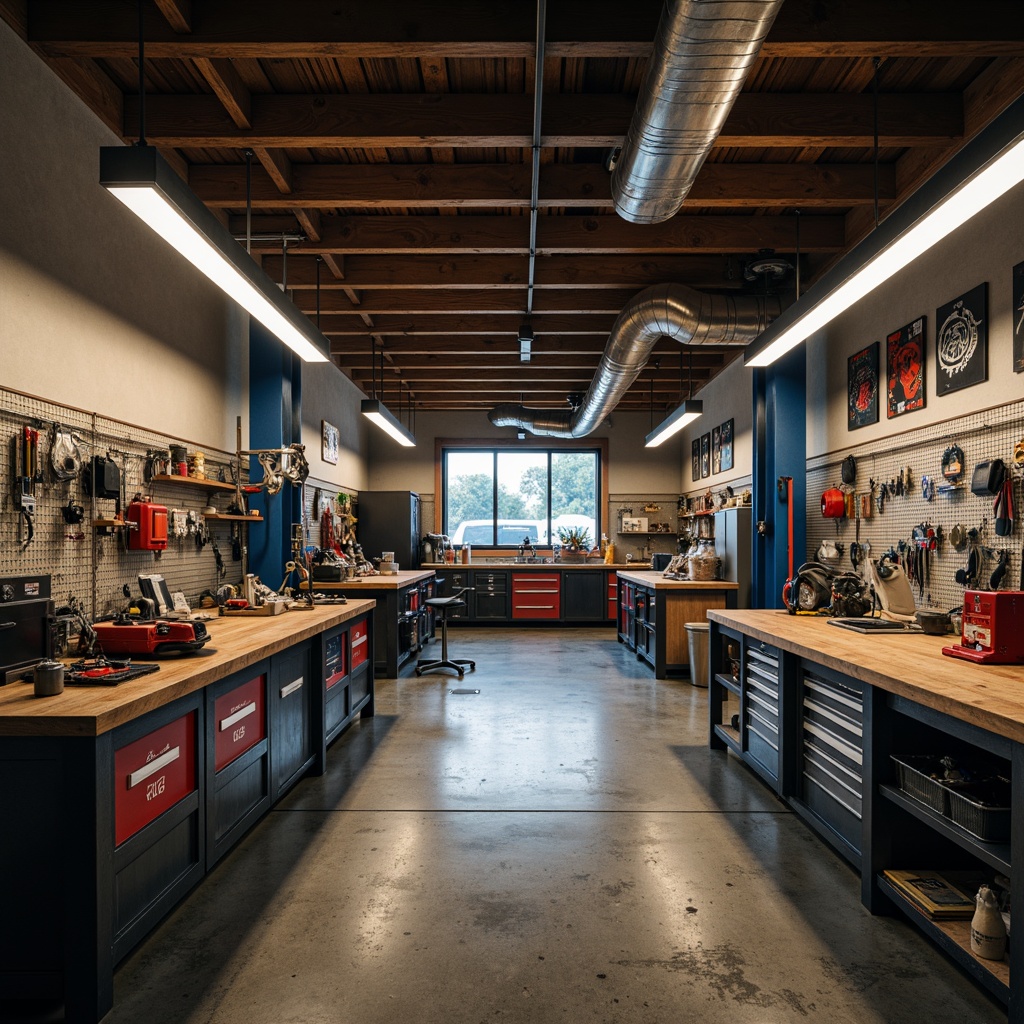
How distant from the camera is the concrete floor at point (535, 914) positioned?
2.02 metres

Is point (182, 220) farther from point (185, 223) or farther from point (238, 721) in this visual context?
point (238, 721)

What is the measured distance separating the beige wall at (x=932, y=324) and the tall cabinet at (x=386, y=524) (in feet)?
17.5

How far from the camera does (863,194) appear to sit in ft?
13.7

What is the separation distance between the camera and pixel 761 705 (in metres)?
3.75

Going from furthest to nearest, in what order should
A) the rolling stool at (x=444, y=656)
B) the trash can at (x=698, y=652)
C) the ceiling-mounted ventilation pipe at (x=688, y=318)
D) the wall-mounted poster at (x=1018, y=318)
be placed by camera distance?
the rolling stool at (x=444, y=656), the trash can at (x=698, y=652), the ceiling-mounted ventilation pipe at (x=688, y=318), the wall-mounted poster at (x=1018, y=318)

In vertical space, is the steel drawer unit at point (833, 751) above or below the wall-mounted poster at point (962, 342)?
below

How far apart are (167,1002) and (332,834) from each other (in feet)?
3.86

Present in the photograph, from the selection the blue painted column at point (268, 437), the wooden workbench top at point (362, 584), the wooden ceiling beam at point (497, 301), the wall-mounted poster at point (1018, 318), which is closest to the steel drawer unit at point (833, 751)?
the wall-mounted poster at point (1018, 318)

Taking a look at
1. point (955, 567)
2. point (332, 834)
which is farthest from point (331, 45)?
point (955, 567)

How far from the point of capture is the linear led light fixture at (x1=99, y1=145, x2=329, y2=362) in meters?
2.27

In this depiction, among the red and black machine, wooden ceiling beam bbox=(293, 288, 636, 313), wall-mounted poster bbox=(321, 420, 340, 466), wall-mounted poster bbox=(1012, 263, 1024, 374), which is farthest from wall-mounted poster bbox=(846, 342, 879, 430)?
wall-mounted poster bbox=(321, 420, 340, 466)

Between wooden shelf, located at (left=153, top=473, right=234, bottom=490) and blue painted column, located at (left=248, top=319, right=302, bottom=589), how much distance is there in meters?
0.74

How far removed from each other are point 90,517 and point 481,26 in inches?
112

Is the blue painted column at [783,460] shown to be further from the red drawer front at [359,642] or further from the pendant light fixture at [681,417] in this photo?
the red drawer front at [359,642]
